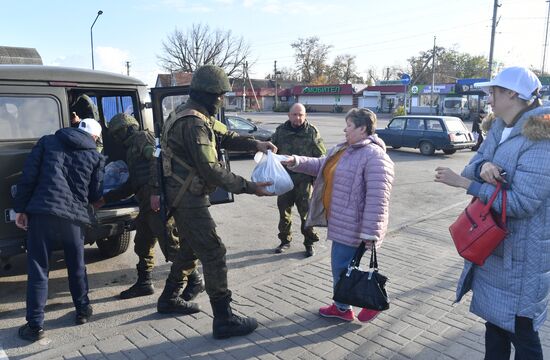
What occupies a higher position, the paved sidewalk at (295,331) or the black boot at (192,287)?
the black boot at (192,287)

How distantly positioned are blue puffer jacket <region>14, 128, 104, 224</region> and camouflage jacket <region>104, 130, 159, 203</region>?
556 mm

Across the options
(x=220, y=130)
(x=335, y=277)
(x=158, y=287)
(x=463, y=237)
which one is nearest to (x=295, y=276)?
(x=335, y=277)

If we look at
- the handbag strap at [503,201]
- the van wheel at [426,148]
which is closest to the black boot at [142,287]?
the handbag strap at [503,201]

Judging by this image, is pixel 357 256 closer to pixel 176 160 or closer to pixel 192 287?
pixel 176 160

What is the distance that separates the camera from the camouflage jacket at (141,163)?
4395 millimetres

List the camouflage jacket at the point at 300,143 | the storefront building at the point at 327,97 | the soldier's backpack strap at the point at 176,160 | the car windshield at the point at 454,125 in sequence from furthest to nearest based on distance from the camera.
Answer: the storefront building at the point at 327,97 < the car windshield at the point at 454,125 < the camouflage jacket at the point at 300,143 < the soldier's backpack strap at the point at 176,160

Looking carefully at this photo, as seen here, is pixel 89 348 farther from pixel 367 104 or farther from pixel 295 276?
pixel 367 104

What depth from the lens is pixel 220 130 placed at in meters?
3.97

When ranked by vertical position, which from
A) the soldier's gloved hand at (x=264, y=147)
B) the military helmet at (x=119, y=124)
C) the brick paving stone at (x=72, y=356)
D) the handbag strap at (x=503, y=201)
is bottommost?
the brick paving stone at (x=72, y=356)

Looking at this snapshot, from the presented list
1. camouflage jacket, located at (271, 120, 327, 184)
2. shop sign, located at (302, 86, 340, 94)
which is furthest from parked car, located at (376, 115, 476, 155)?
shop sign, located at (302, 86, 340, 94)

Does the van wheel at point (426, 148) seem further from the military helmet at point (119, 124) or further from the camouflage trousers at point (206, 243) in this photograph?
the camouflage trousers at point (206, 243)

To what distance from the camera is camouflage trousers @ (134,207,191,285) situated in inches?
162

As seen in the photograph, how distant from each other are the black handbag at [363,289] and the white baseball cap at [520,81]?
5.00 feet

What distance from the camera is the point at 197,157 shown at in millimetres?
3361
